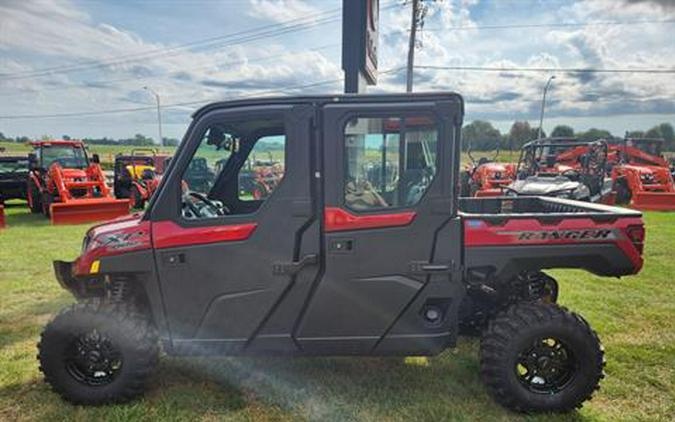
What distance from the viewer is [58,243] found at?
828 centimetres

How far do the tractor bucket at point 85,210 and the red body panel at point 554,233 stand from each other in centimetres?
1062

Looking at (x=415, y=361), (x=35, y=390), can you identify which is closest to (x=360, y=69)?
(x=415, y=361)

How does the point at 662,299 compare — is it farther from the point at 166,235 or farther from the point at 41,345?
the point at 41,345

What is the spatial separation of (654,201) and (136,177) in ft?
55.4

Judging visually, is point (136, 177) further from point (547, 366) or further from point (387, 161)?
point (547, 366)

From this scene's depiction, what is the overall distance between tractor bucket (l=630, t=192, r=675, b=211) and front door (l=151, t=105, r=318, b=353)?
13809mm

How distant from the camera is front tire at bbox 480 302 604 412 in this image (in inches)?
115

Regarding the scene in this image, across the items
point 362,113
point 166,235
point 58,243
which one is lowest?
point 58,243

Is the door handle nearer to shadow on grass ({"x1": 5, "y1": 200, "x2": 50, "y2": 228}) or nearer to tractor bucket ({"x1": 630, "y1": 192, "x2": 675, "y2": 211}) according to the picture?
shadow on grass ({"x1": 5, "y1": 200, "x2": 50, "y2": 228})

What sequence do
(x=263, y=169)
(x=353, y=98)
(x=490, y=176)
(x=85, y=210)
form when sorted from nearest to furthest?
(x=353, y=98)
(x=263, y=169)
(x=85, y=210)
(x=490, y=176)

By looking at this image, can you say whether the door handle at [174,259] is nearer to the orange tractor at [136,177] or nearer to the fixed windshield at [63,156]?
the orange tractor at [136,177]

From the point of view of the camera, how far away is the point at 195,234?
286cm

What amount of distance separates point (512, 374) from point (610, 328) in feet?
7.21

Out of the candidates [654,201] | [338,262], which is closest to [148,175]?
[338,262]
